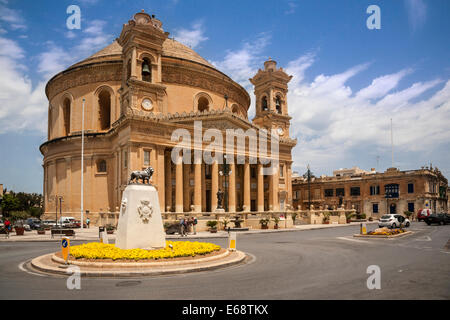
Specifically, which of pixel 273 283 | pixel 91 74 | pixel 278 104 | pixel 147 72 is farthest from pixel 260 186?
pixel 273 283

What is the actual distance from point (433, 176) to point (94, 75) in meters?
60.4

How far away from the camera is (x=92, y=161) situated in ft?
161

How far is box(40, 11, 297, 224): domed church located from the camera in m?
41.7

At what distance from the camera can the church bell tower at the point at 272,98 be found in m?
57.7

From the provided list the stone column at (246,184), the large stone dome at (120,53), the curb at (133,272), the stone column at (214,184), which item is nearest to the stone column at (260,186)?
the stone column at (246,184)

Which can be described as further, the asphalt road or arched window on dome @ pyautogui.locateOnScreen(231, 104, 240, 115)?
arched window on dome @ pyautogui.locateOnScreen(231, 104, 240, 115)

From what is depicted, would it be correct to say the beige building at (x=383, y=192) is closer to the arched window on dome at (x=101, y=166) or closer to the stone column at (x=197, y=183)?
the stone column at (x=197, y=183)

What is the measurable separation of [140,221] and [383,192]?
63173 mm

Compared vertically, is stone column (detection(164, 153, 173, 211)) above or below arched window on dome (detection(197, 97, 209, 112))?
below

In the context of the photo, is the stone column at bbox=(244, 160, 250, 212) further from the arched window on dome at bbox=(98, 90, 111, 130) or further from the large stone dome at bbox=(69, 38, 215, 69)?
the arched window on dome at bbox=(98, 90, 111, 130)

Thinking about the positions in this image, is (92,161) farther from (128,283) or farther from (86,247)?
(128,283)

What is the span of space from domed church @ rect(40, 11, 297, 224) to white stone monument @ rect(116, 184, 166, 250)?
21.6 metres

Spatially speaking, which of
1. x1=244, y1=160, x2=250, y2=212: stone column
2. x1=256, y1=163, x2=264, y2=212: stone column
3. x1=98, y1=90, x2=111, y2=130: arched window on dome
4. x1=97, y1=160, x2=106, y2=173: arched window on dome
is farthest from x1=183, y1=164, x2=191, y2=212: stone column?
x1=98, y1=90, x2=111, y2=130: arched window on dome

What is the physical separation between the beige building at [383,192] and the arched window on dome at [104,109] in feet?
110
